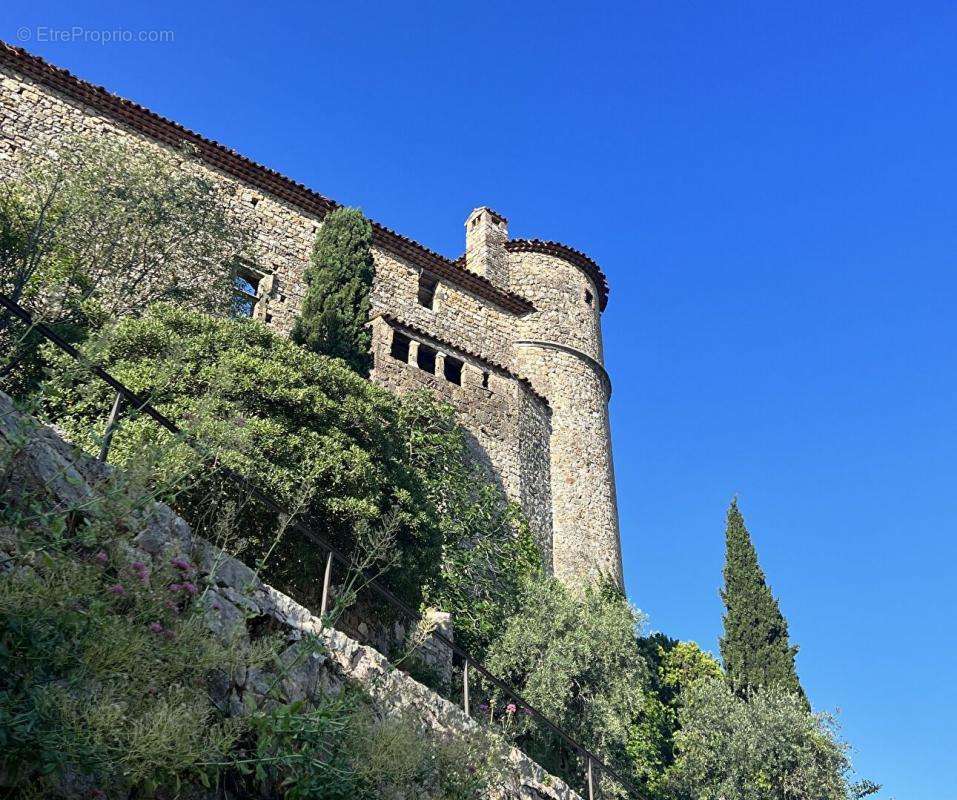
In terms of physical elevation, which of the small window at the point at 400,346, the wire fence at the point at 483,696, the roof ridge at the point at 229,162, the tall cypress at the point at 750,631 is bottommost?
the wire fence at the point at 483,696

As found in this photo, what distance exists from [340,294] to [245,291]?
3350 mm

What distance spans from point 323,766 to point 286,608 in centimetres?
217

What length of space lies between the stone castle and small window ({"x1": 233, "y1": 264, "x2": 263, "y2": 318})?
69 millimetres

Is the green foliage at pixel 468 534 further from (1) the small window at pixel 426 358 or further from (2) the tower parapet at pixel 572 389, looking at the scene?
(2) the tower parapet at pixel 572 389

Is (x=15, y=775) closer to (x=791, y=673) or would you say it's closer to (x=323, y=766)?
(x=323, y=766)

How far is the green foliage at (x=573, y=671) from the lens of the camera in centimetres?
1509

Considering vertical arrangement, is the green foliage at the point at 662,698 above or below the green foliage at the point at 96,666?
above

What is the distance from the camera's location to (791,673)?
79.8ft

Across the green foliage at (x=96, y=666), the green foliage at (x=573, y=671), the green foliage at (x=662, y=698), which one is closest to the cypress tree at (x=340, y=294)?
the green foliage at (x=573, y=671)

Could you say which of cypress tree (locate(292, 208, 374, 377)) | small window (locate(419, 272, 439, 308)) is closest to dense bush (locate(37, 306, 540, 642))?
cypress tree (locate(292, 208, 374, 377))

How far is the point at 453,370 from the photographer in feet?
73.3

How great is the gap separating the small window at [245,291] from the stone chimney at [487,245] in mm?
9042

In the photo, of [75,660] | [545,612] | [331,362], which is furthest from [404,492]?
[75,660]

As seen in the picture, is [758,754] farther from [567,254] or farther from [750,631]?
[567,254]
